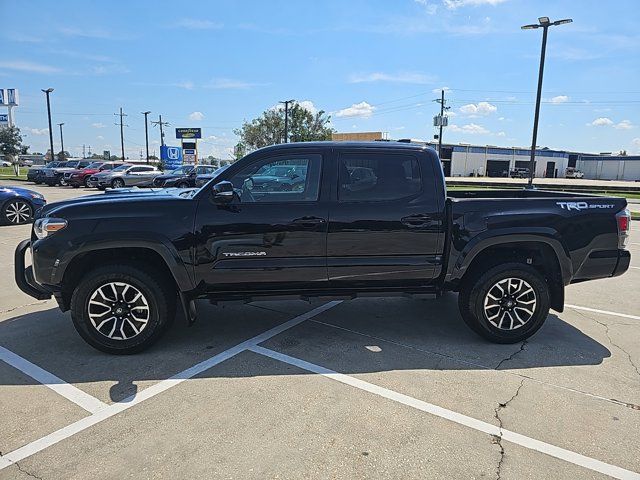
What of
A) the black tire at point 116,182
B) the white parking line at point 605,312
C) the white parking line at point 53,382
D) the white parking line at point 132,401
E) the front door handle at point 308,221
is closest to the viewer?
the white parking line at point 132,401

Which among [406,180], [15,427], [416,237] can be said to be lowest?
[15,427]

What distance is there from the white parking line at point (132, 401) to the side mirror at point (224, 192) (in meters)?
1.42

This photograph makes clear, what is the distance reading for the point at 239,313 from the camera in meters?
5.33

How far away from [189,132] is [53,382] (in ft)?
166

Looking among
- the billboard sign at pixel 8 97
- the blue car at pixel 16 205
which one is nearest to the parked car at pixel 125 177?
the blue car at pixel 16 205

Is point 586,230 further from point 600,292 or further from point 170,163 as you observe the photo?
point 170,163

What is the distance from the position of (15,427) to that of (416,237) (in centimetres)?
343

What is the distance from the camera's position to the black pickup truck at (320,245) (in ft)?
13.2

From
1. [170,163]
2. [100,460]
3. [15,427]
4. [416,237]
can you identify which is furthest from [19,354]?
[170,163]

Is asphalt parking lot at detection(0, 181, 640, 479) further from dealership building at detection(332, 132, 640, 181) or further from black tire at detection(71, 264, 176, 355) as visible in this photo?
dealership building at detection(332, 132, 640, 181)

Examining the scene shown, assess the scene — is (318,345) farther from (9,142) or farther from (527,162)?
(9,142)

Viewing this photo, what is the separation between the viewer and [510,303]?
4414 millimetres

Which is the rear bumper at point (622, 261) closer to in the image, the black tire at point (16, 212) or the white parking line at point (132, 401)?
the white parking line at point (132, 401)

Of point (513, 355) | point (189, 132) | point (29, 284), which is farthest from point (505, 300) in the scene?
point (189, 132)
